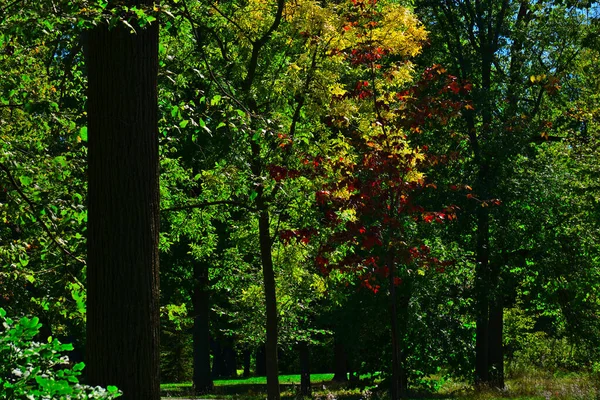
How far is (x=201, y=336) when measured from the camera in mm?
29469

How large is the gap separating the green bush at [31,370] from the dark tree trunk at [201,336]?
23415 millimetres

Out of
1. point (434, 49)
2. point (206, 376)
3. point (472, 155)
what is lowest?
point (206, 376)

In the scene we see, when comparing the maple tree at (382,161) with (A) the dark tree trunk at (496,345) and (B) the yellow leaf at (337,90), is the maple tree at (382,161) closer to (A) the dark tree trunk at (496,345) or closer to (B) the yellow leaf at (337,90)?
(B) the yellow leaf at (337,90)

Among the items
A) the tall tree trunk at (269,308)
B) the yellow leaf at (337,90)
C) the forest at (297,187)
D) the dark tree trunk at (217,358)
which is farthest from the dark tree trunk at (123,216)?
the dark tree trunk at (217,358)

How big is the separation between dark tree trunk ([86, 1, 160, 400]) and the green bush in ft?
3.43

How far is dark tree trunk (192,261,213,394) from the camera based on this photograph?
1133 inches

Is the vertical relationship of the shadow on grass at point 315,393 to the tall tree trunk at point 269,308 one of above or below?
below

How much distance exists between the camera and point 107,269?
19.7ft

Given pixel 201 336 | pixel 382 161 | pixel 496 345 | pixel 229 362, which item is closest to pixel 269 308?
pixel 382 161

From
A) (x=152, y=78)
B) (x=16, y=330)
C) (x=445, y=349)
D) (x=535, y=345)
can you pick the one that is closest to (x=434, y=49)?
(x=445, y=349)

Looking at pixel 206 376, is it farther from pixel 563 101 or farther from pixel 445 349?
pixel 563 101

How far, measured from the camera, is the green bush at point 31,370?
4512mm

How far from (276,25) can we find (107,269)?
851 cm

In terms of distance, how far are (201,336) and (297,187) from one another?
622 inches
